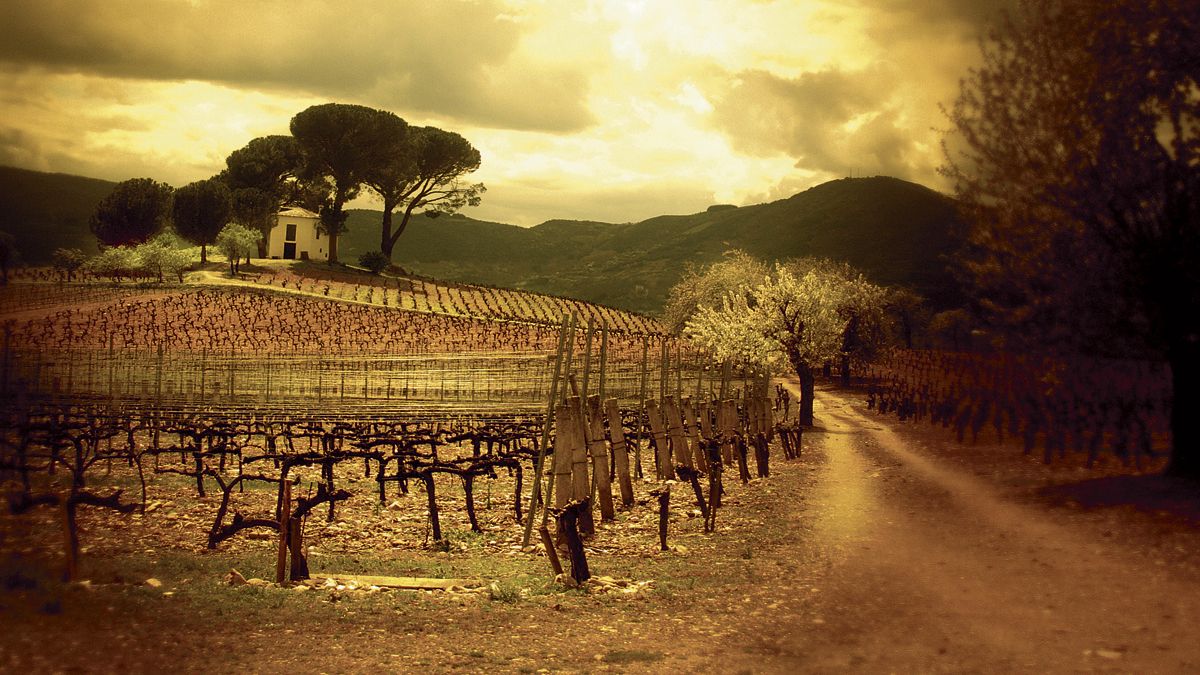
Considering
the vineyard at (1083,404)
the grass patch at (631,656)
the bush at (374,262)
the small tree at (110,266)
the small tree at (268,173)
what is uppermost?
the small tree at (268,173)

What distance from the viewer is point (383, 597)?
1163 cm

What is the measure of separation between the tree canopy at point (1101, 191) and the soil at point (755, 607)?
270 centimetres

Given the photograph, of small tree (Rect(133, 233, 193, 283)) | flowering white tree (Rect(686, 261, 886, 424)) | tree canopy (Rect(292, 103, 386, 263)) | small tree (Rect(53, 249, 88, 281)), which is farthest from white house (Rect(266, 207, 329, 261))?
flowering white tree (Rect(686, 261, 886, 424))

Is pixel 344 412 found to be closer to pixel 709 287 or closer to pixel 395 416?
pixel 395 416

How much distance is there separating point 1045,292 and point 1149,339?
1.87 m

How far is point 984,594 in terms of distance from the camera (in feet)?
36.4

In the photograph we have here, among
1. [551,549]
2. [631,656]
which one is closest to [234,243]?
[551,549]

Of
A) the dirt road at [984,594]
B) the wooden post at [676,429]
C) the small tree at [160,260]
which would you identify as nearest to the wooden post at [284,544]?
the dirt road at [984,594]

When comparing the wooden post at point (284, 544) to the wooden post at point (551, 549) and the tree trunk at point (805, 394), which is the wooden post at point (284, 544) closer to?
the wooden post at point (551, 549)

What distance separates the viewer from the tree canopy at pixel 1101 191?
1527 centimetres

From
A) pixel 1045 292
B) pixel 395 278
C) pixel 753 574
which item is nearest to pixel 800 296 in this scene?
pixel 1045 292

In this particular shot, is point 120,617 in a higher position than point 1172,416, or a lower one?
lower

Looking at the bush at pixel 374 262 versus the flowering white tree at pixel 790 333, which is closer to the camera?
the flowering white tree at pixel 790 333

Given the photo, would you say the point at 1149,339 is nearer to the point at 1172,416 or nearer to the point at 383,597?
the point at 1172,416
